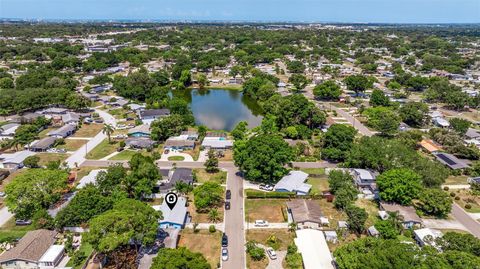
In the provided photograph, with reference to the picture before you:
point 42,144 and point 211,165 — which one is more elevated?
point 211,165

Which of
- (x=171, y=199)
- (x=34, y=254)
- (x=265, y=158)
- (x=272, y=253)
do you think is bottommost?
(x=272, y=253)

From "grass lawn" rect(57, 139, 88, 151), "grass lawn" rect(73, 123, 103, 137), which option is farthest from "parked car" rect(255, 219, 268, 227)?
"grass lawn" rect(73, 123, 103, 137)

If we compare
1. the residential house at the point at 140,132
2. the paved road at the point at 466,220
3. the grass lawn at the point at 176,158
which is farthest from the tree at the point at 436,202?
the residential house at the point at 140,132

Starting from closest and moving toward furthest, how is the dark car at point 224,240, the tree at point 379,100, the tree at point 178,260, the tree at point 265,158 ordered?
the tree at point 178,260 < the dark car at point 224,240 < the tree at point 265,158 < the tree at point 379,100

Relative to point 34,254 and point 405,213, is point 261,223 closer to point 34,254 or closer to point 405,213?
point 405,213

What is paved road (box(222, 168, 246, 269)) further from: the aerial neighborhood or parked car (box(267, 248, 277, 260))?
parked car (box(267, 248, 277, 260))

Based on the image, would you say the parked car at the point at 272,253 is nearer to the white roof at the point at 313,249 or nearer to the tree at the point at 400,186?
the white roof at the point at 313,249

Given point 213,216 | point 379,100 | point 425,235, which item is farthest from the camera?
point 379,100

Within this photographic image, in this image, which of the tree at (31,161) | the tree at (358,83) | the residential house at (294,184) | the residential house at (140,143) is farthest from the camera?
the tree at (358,83)

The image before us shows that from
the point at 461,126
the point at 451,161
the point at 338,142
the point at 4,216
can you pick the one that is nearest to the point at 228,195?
the point at 338,142
